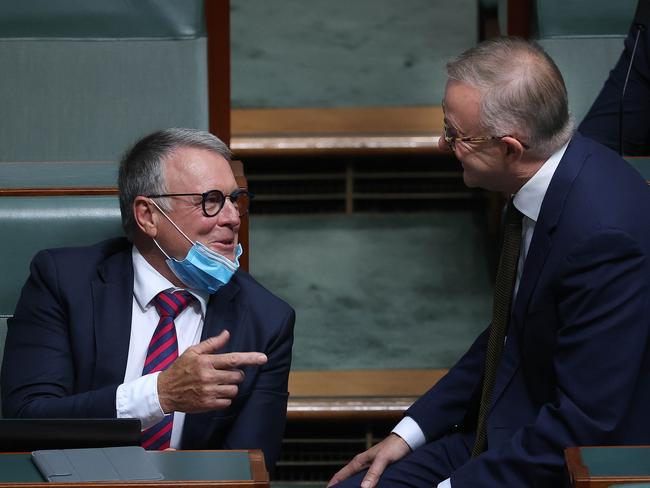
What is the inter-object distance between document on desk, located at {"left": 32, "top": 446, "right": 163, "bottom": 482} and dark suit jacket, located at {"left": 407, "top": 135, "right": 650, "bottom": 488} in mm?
201

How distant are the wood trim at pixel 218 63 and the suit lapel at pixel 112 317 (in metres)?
Answer: 0.34

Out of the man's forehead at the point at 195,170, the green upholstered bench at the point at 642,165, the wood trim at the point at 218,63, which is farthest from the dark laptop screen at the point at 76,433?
the wood trim at the point at 218,63

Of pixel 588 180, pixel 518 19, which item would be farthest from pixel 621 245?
pixel 518 19

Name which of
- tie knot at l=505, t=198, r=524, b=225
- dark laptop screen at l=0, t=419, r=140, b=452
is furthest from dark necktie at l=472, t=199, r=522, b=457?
dark laptop screen at l=0, t=419, r=140, b=452

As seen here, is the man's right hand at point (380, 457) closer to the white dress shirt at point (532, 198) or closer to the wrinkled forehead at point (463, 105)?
the white dress shirt at point (532, 198)

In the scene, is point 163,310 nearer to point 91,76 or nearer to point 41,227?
point 41,227

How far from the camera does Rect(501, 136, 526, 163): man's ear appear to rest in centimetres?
69

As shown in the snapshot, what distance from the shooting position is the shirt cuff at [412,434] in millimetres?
786

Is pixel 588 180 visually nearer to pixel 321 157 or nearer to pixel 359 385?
pixel 359 385

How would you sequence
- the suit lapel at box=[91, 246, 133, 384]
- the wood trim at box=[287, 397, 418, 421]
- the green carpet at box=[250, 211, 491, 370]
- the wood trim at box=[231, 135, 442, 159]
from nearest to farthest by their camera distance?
the suit lapel at box=[91, 246, 133, 384]
the wood trim at box=[287, 397, 418, 421]
the green carpet at box=[250, 211, 491, 370]
the wood trim at box=[231, 135, 442, 159]

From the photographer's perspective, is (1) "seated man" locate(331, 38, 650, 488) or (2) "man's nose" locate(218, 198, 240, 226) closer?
(1) "seated man" locate(331, 38, 650, 488)

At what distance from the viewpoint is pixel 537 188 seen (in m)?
0.70

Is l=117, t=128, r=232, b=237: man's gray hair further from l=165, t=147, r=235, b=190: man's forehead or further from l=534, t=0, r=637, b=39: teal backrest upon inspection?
l=534, t=0, r=637, b=39: teal backrest

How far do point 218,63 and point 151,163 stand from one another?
349 millimetres
